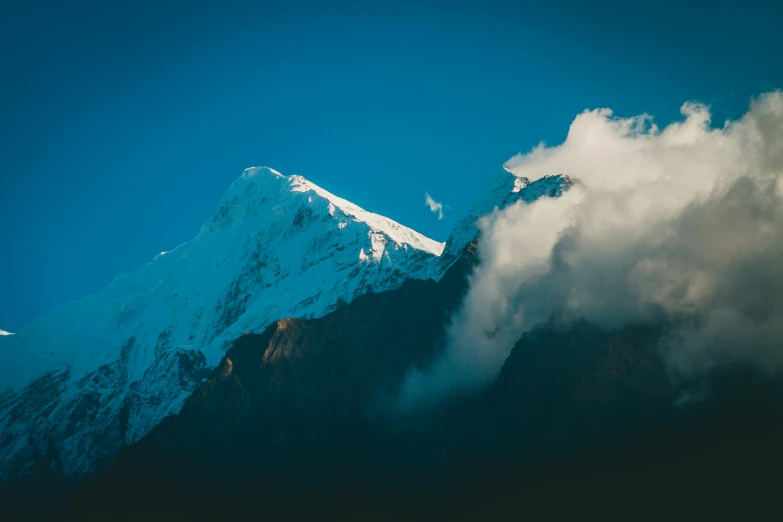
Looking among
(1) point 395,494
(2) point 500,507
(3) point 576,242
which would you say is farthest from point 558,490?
(3) point 576,242

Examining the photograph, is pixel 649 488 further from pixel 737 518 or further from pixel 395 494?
pixel 395 494

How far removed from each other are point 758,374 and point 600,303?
34.4 m

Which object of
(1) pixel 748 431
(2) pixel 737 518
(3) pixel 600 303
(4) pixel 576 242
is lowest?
(2) pixel 737 518

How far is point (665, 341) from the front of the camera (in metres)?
173

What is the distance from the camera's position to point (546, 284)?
7805 inches

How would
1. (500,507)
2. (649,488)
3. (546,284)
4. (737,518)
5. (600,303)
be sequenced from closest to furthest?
(737,518), (649,488), (500,507), (600,303), (546,284)

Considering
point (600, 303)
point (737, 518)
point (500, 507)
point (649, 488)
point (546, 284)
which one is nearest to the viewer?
point (737, 518)

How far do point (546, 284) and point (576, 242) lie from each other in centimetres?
1150

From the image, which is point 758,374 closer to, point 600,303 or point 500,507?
point 600,303

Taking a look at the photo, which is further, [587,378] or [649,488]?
[587,378]

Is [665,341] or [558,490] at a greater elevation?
[665,341]

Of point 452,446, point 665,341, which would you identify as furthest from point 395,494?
point 665,341

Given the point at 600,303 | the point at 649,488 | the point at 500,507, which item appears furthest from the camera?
the point at 600,303

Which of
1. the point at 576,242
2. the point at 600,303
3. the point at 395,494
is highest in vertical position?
the point at 576,242
